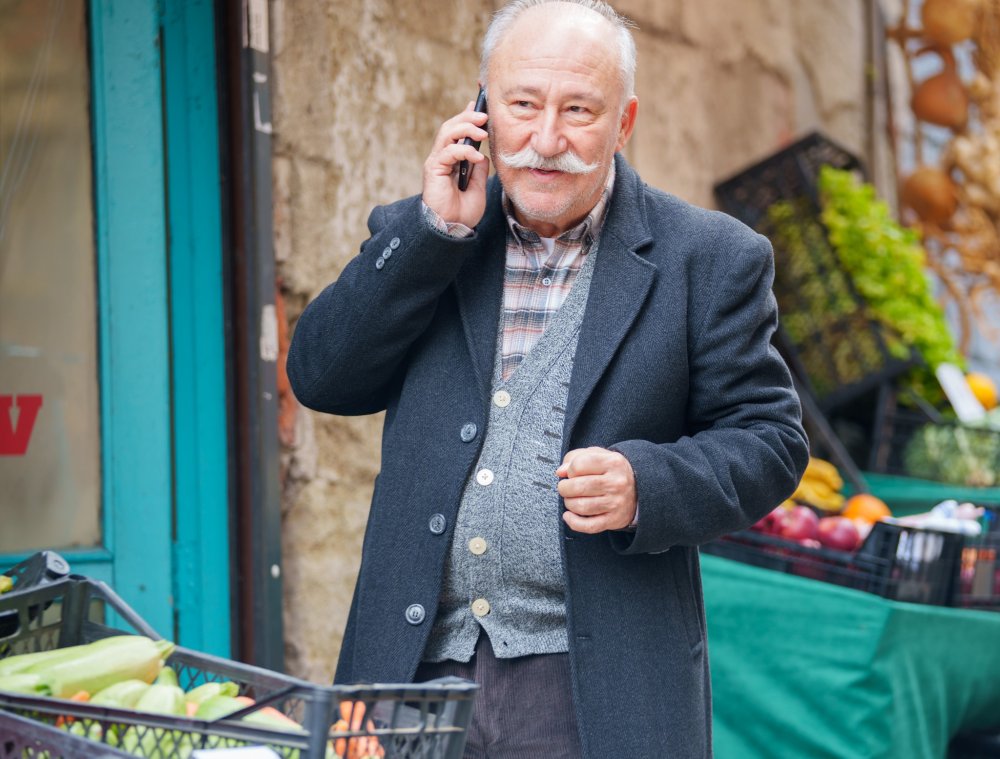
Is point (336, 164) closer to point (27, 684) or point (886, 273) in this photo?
point (27, 684)

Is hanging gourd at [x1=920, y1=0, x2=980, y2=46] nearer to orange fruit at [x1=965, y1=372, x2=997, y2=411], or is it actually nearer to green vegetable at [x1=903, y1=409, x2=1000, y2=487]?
orange fruit at [x1=965, y1=372, x2=997, y2=411]

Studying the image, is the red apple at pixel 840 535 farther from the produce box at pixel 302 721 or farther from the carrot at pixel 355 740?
the carrot at pixel 355 740

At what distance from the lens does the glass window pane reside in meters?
2.95

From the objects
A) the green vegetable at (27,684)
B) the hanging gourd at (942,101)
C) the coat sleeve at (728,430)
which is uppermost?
the hanging gourd at (942,101)

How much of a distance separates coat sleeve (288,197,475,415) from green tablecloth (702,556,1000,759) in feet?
5.48

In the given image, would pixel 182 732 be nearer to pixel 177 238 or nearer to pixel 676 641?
pixel 676 641

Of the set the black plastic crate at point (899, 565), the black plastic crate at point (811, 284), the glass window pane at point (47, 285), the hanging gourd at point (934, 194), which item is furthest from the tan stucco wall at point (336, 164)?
the hanging gourd at point (934, 194)

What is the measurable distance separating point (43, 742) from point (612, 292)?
1034 millimetres

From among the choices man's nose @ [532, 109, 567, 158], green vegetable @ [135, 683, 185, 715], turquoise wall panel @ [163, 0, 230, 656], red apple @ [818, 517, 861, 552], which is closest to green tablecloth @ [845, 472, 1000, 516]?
red apple @ [818, 517, 861, 552]

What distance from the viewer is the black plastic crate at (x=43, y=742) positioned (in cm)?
119

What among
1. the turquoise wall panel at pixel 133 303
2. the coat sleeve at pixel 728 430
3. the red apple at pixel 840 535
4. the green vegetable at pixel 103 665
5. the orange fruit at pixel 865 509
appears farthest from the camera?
the orange fruit at pixel 865 509

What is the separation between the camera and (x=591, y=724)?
1842 mm

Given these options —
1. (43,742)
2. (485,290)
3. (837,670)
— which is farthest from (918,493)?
(43,742)

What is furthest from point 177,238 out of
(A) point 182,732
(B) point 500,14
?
(A) point 182,732
